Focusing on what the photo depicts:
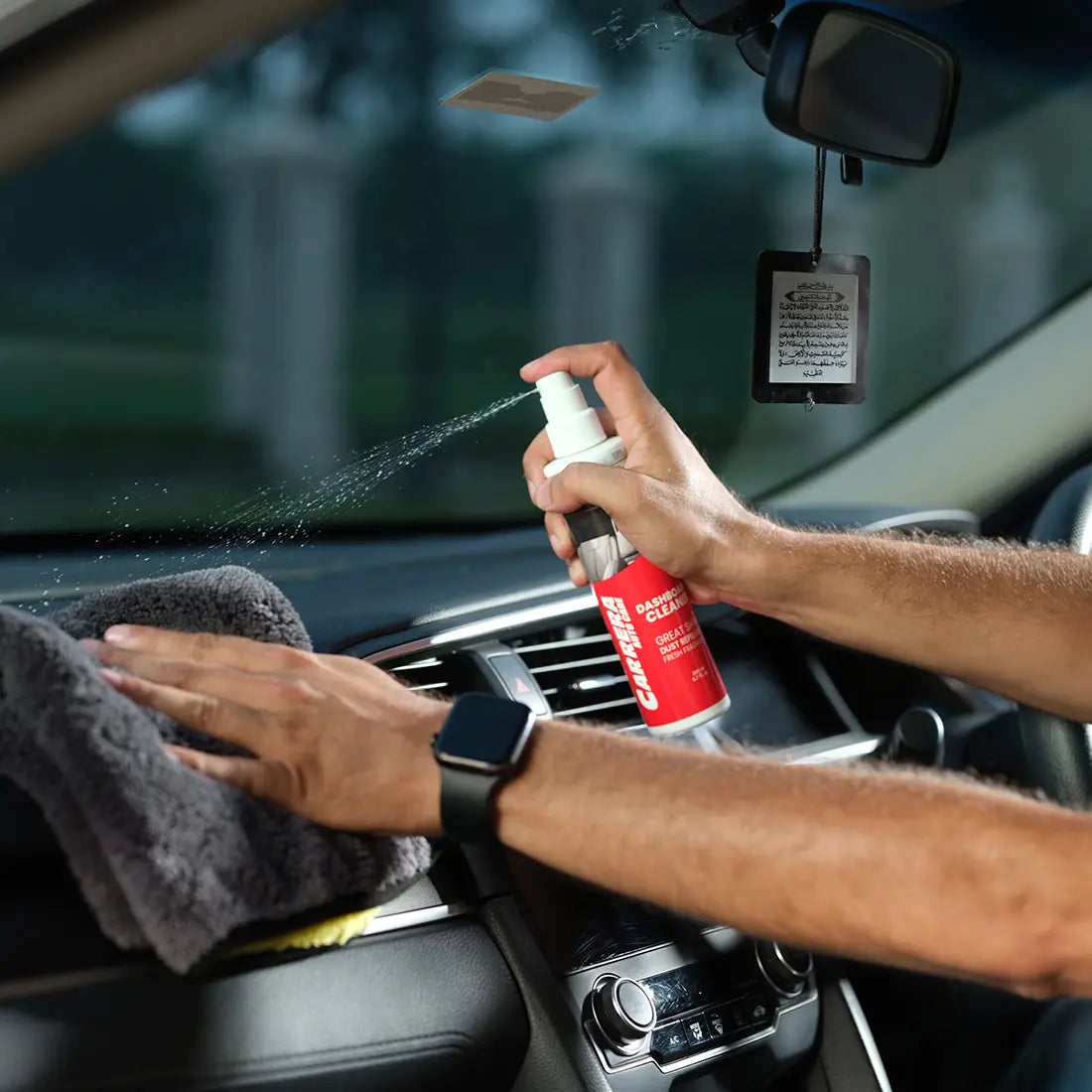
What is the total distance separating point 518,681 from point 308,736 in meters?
0.46

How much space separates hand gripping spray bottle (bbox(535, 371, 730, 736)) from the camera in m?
0.98

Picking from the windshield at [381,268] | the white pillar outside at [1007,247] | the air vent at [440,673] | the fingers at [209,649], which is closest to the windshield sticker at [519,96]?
the windshield at [381,268]

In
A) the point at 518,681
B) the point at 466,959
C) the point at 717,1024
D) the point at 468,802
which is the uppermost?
the point at 468,802

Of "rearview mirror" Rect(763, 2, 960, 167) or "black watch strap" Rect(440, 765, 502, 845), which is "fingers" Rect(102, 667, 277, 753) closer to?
"black watch strap" Rect(440, 765, 502, 845)

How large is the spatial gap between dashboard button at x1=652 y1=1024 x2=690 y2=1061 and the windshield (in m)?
0.64

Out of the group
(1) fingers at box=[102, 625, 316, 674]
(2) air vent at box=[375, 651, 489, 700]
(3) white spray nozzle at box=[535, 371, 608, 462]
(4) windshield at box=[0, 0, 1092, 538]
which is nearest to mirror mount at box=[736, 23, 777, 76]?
(4) windshield at box=[0, 0, 1092, 538]

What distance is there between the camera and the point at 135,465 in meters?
1.45

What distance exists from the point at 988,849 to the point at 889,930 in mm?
68

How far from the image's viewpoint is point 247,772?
0.82 metres

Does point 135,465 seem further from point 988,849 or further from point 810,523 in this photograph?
point 988,849

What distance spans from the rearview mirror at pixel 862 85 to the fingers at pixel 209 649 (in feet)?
2.31

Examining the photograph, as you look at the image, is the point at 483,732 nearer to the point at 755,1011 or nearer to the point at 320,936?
the point at 320,936

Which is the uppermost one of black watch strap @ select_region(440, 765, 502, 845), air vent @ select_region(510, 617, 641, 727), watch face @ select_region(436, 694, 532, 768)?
watch face @ select_region(436, 694, 532, 768)

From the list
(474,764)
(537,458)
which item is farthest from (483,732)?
(537,458)
